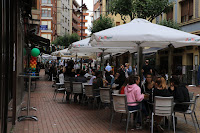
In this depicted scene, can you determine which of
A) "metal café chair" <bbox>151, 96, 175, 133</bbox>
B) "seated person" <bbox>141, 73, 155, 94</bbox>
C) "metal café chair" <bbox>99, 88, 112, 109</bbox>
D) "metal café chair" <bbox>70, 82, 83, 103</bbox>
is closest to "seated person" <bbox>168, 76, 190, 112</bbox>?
"metal café chair" <bbox>151, 96, 175, 133</bbox>

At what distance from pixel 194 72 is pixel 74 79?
13.8 m

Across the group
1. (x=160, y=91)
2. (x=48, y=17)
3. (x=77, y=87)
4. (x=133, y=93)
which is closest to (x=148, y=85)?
(x=133, y=93)

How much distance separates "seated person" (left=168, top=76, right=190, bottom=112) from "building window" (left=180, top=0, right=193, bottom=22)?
21.2 m

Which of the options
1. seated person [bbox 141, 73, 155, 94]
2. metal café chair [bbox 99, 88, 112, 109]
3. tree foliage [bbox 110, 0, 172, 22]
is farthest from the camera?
tree foliage [bbox 110, 0, 172, 22]

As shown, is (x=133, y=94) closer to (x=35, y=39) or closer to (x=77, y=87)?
(x=77, y=87)

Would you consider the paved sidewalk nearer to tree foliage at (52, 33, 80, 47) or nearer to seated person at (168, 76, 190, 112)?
seated person at (168, 76, 190, 112)

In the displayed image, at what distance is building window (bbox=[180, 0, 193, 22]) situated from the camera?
2733cm

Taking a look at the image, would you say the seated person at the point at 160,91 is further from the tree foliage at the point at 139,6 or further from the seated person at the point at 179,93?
the tree foliage at the point at 139,6

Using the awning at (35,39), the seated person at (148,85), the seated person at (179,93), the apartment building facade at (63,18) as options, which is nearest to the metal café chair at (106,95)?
the seated person at (148,85)

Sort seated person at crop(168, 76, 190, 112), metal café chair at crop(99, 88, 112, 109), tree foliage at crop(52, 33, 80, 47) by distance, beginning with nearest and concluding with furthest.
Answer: seated person at crop(168, 76, 190, 112) < metal café chair at crop(99, 88, 112, 109) < tree foliage at crop(52, 33, 80, 47)

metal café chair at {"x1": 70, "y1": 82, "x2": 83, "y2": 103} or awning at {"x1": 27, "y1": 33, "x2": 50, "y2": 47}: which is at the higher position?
awning at {"x1": 27, "y1": 33, "x2": 50, "y2": 47}

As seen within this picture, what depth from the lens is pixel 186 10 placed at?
2812 centimetres

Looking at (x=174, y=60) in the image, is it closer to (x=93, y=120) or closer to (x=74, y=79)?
(x=74, y=79)

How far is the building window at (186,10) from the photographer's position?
27.3 m
